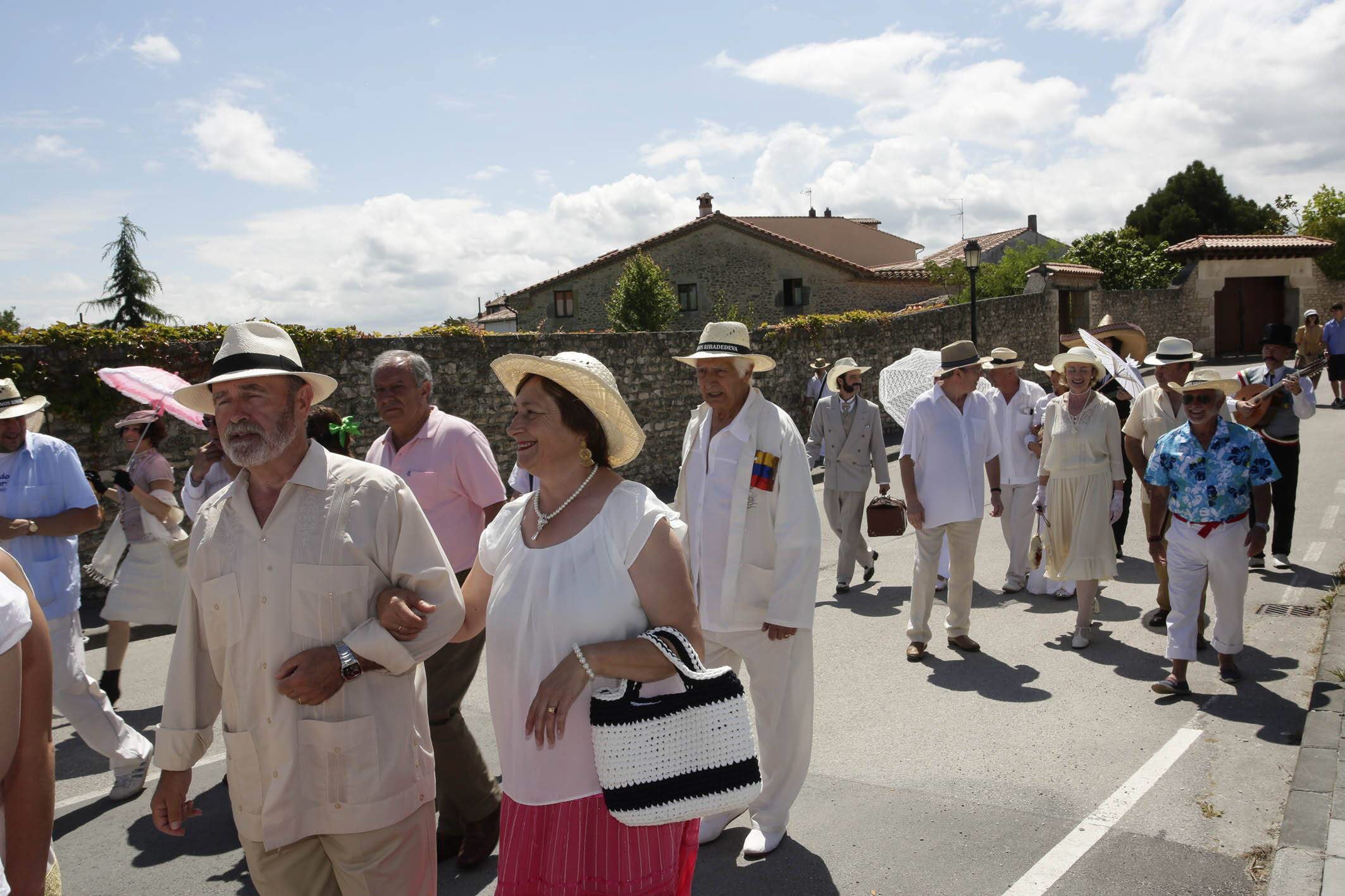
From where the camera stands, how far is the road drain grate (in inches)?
279

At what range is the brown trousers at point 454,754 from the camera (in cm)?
405

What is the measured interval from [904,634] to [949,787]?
8.87 ft

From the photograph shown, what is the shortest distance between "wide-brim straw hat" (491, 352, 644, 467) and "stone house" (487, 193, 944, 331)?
28716 millimetres

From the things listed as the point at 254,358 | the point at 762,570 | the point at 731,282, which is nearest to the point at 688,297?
the point at 731,282

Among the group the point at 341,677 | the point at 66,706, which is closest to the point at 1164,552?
the point at 341,677

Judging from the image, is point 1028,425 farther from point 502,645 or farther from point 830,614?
point 502,645

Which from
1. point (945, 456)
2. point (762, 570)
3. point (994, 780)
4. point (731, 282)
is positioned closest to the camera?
point (762, 570)

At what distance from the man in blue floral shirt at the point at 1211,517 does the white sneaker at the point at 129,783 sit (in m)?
5.48

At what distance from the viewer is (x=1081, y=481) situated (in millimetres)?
7098

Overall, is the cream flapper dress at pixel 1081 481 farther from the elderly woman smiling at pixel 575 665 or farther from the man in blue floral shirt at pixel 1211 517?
the elderly woman smiling at pixel 575 665

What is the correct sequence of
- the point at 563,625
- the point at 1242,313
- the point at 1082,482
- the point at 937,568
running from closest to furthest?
the point at 563,625, the point at 937,568, the point at 1082,482, the point at 1242,313

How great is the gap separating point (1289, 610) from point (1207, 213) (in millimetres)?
53621

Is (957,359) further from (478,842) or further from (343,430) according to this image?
(478,842)

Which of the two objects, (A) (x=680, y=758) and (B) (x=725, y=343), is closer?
(A) (x=680, y=758)
